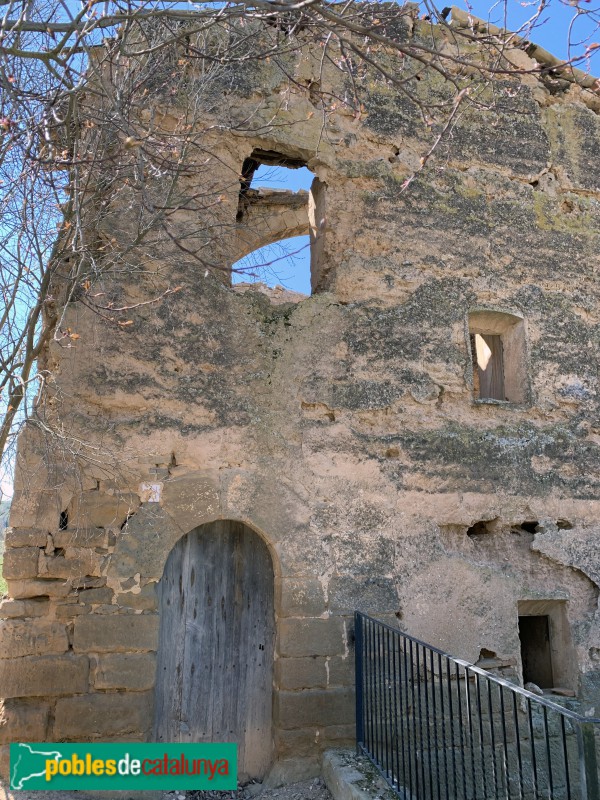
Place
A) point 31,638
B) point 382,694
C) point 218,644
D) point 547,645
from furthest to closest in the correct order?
1. point 547,645
2. point 218,644
3. point 31,638
4. point 382,694

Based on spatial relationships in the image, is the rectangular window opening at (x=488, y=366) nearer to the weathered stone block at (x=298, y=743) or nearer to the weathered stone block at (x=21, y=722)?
the weathered stone block at (x=298, y=743)

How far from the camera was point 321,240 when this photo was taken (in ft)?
19.8

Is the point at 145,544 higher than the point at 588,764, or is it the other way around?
the point at 145,544

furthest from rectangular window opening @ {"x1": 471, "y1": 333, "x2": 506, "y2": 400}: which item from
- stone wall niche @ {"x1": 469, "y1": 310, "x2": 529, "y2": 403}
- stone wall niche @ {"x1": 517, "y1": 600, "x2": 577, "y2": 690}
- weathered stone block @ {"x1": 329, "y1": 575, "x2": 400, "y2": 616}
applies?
weathered stone block @ {"x1": 329, "y1": 575, "x2": 400, "y2": 616}

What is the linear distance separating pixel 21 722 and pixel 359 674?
7.67 feet

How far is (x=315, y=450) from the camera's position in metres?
5.30

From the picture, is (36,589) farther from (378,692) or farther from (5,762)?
(378,692)

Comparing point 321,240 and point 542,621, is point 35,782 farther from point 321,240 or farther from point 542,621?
point 321,240

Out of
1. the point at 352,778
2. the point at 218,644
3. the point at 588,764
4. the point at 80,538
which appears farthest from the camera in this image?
the point at 218,644

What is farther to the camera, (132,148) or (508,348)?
(508,348)

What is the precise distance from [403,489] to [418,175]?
116 inches

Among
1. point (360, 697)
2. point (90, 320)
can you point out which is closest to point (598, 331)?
point (360, 697)

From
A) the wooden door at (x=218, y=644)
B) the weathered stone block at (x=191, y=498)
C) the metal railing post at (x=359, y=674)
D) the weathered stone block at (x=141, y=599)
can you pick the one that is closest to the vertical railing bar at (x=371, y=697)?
the metal railing post at (x=359, y=674)

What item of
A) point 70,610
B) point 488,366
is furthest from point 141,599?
point 488,366
